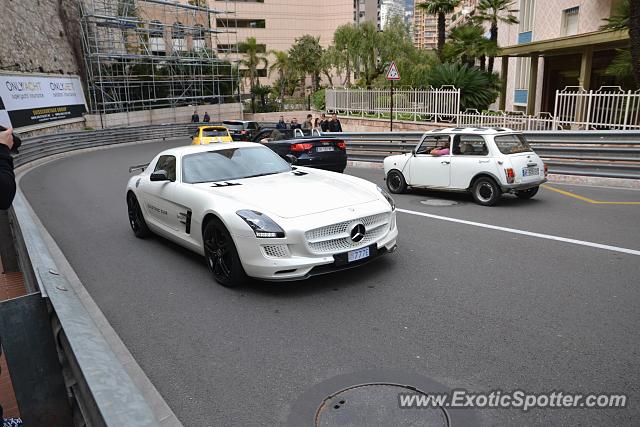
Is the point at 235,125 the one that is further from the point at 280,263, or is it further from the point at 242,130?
the point at 280,263

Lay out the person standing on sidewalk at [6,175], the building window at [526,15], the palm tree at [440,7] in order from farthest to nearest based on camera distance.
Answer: the palm tree at [440,7] → the building window at [526,15] → the person standing on sidewalk at [6,175]

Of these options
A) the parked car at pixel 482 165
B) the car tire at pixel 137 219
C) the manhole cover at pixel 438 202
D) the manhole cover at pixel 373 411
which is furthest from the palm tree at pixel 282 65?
the manhole cover at pixel 373 411

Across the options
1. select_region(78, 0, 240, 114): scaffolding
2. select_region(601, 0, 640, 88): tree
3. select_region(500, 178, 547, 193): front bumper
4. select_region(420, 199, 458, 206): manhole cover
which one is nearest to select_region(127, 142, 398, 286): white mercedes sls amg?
select_region(420, 199, 458, 206): manhole cover

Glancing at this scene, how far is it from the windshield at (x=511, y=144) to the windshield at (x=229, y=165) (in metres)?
4.69

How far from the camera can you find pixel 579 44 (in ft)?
68.7

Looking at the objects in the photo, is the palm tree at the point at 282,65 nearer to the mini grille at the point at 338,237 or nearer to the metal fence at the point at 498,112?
the metal fence at the point at 498,112

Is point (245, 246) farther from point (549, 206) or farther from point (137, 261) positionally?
point (549, 206)

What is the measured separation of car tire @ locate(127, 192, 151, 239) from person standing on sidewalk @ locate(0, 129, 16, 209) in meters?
4.66

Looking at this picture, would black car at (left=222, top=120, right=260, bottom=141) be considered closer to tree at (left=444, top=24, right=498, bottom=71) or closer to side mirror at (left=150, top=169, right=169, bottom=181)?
tree at (left=444, top=24, right=498, bottom=71)

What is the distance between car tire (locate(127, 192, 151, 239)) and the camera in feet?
26.5

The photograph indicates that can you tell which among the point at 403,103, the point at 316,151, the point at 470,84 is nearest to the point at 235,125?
the point at 403,103

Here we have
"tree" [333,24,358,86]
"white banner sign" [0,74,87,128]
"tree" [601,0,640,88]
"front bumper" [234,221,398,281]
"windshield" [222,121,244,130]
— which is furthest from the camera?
"tree" [333,24,358,86]

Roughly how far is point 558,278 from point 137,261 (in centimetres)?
522

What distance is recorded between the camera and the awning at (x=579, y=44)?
19.1 metres
